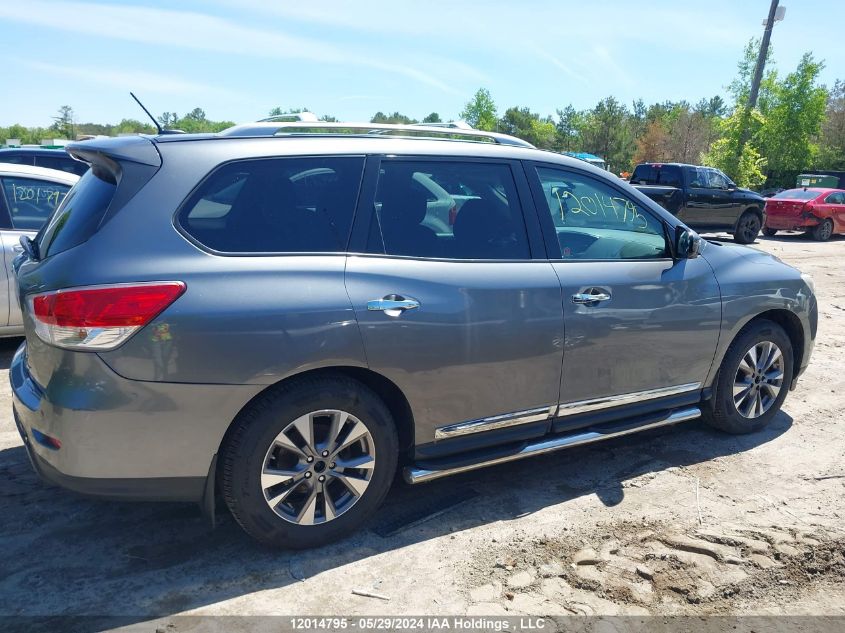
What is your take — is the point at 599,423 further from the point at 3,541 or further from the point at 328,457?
the point at 3,541

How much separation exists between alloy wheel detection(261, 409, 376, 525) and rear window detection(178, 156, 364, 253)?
787 millimetres

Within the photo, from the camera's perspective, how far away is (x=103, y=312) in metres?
2.70

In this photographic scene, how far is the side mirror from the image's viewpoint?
13.6ft

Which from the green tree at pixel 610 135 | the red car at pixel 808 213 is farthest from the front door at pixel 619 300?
the green tree at pixel 610 135

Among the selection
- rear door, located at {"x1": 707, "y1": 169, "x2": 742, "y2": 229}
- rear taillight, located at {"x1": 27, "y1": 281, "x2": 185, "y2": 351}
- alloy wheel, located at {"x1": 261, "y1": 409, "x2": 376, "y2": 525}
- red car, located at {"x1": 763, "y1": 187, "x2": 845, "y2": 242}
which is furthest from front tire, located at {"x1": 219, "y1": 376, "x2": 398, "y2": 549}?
red car, located at {"x1": 763, "y1": 187, "x2": 845, "y2": 242}

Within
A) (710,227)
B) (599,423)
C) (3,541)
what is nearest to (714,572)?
(599,423)

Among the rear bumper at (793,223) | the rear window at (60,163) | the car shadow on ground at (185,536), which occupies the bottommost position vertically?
the car shadow on ground at (185,536)

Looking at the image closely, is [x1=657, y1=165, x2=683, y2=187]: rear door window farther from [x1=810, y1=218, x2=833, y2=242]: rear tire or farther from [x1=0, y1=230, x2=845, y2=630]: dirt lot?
[x1=0, y1=230, x2=845, y2=630]: dirt lot

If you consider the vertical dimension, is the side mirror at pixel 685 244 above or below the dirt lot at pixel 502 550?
above

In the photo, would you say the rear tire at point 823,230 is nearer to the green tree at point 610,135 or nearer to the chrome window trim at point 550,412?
the chrome window trim at point 550,412

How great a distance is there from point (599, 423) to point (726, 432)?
1306 millimetres

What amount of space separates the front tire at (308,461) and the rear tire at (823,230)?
1980 cm

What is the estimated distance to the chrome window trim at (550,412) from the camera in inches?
137

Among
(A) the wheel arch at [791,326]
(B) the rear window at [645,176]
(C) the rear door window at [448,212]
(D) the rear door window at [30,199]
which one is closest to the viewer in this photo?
(C) the rear door window at [448,212]
